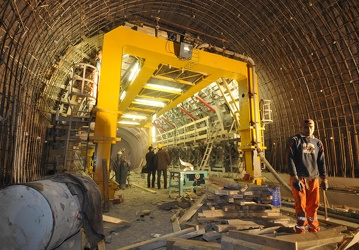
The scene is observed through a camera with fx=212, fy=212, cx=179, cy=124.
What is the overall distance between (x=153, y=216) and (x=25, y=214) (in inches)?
143

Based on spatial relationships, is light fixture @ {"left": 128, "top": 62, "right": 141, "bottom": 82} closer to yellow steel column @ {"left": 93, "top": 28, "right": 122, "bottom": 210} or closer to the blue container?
yellow steel column @ {"left": 93, "top": 28, "right": 122, "bottom": 210}

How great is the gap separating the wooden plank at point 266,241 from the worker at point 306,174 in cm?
140

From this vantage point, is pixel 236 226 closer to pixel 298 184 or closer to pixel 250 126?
pixel 298 184

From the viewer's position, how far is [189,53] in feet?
24.8

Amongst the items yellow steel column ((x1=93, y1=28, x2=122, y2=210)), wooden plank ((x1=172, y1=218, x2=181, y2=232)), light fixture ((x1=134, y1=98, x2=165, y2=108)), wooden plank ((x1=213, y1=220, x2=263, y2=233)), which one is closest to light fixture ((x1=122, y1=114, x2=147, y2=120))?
light fixture ((x1=134, y1=98, x2=165, y2=108))

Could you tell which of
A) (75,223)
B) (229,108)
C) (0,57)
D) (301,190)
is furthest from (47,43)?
(229,108)

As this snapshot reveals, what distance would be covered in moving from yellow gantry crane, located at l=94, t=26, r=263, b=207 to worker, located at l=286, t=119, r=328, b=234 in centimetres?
378

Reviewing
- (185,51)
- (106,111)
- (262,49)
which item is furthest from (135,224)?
(262,49)

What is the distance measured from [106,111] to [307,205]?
5.43 metres

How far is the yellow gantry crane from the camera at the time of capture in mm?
6145

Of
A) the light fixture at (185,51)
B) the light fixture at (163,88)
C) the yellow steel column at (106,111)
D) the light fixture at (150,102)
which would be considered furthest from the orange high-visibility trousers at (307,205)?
the light fixture at (150,102)

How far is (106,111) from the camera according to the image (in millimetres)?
6156

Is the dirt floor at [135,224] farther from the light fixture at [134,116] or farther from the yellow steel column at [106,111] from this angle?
the light fixture at [134,116]

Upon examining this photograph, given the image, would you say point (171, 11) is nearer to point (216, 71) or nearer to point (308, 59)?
point (216, 71)
